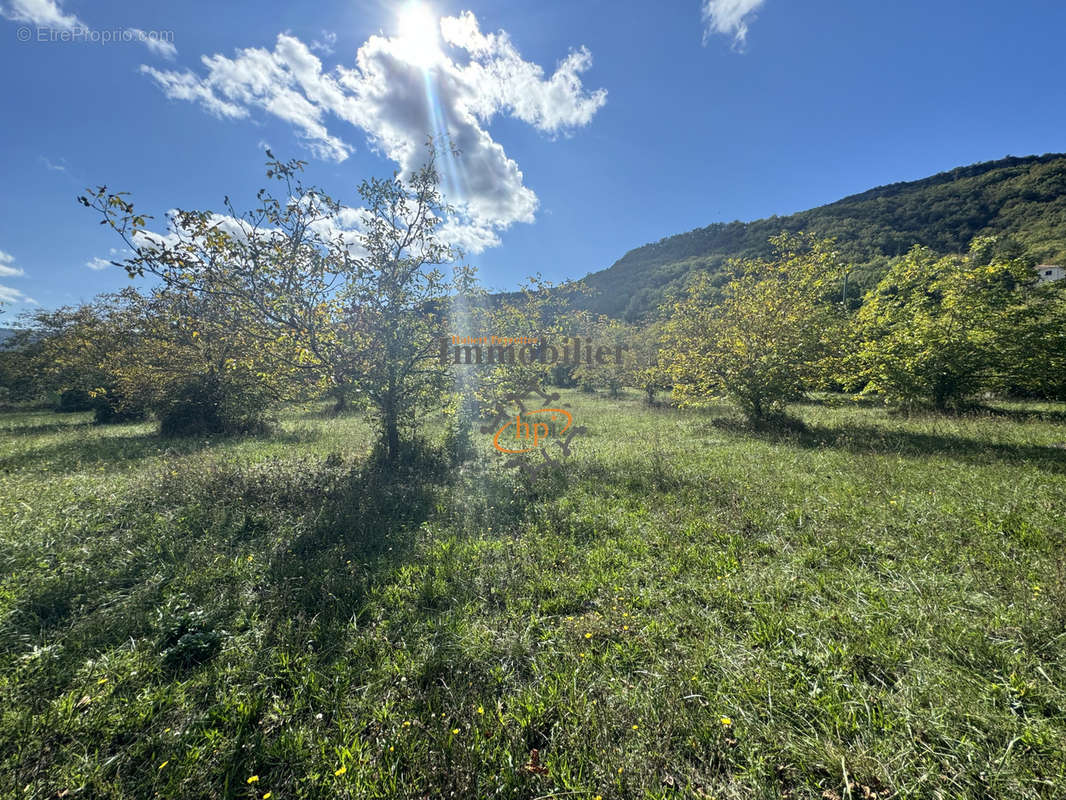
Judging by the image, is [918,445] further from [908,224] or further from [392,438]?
[908,224]

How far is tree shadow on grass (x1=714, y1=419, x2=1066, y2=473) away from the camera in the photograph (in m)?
7.43

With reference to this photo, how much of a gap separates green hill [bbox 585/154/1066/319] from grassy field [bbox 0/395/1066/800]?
43.5m

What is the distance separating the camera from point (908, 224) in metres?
60.7

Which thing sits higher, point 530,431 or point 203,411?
point 203,411

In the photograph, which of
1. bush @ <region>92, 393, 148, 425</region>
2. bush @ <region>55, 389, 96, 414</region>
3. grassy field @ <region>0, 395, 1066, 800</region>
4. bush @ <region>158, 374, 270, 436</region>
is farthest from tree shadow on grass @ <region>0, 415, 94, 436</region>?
grassy field @ <region>0, 395, 1066, 800</region>

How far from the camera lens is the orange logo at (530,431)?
36.4 feet

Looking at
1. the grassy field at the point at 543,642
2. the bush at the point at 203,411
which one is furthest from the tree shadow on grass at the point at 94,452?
the grassy field at the point at 543,642

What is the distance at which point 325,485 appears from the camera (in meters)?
7.27

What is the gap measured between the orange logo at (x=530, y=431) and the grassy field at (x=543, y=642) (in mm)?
4438

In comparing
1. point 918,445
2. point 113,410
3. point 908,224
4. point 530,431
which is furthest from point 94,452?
point 908,224

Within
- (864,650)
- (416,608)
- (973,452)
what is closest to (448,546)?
(416,608)

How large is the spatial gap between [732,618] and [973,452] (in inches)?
372

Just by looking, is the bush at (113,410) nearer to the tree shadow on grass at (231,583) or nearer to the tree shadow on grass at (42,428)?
the tree shadow on grass at (42,428)

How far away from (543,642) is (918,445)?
11111 millimetres
